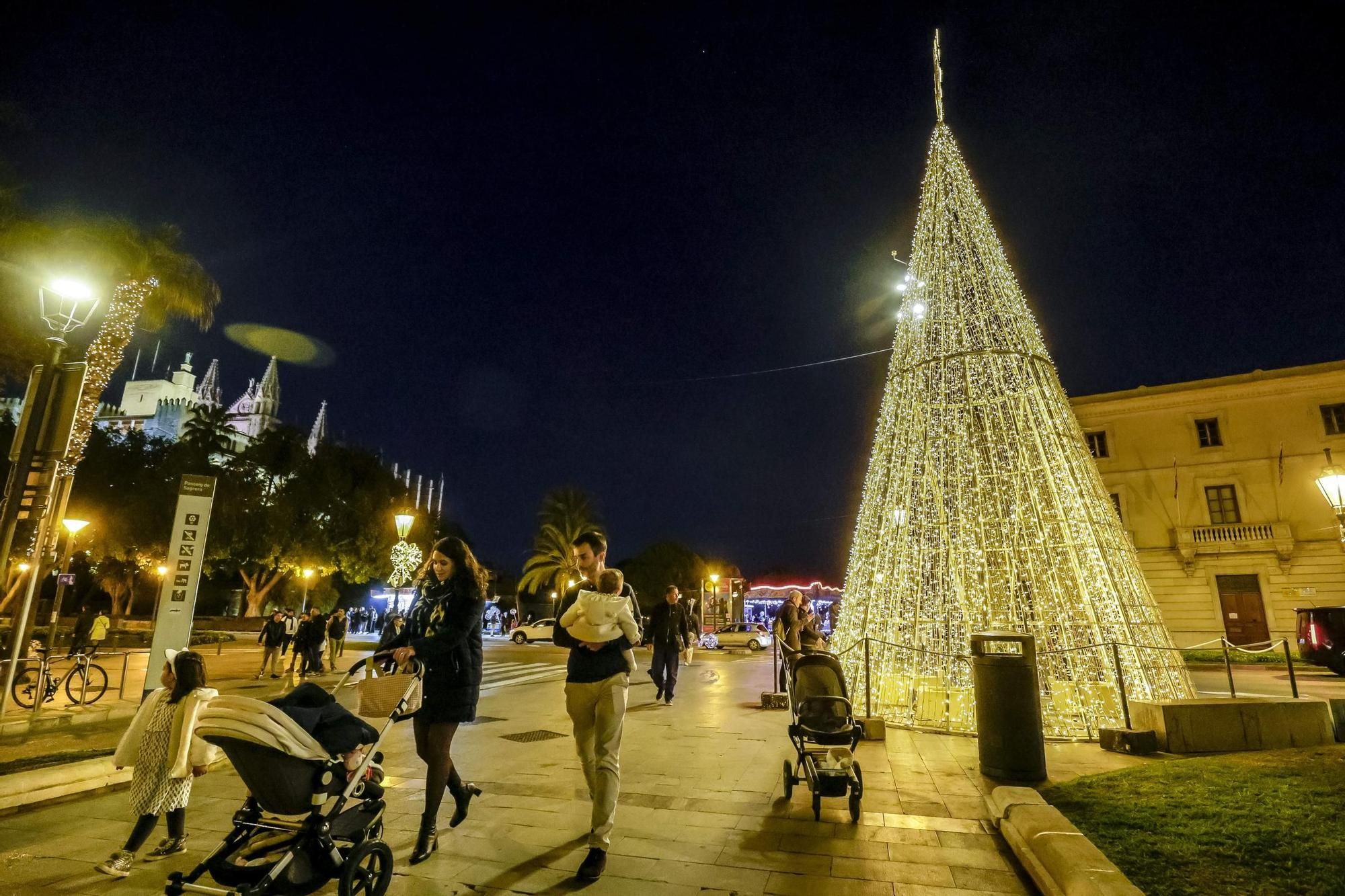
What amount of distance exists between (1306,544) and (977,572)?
23.1m

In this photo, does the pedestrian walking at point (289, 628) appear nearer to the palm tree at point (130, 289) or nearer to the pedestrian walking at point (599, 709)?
the palm tree at point (130, 289)

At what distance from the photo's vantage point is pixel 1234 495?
78.9 feet

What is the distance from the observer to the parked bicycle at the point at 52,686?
9.11m

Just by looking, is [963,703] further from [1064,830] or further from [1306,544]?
[1306,544]

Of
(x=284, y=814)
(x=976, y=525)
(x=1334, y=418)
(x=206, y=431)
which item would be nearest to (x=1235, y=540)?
(x=1334, y=418)

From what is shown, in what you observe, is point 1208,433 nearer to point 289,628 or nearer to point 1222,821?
point 1222,821

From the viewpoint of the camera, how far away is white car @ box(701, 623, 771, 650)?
2683 centimetres

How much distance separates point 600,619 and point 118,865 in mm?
3049

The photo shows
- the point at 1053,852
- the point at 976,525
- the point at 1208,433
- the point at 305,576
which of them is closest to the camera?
the point at 1053,852

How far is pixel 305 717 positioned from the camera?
3363 mm

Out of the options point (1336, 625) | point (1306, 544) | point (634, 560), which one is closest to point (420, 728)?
point (1336, 625)

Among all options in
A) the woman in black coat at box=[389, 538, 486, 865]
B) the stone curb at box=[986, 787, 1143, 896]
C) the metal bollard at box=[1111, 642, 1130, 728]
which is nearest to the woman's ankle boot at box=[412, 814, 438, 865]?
the woman in black coat at box=[389, 538, 486, 865]

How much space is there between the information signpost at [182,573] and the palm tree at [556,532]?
2650 cm

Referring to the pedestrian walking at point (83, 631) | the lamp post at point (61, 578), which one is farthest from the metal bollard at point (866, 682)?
the pedestrian walking at point (83, 631)
